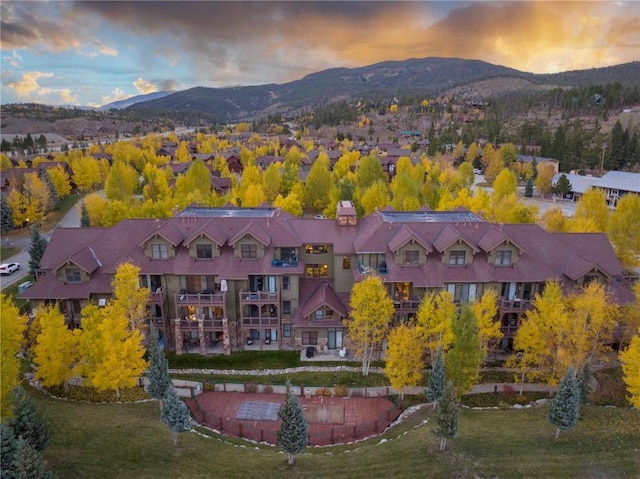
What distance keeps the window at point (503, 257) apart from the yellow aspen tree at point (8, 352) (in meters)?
37.9

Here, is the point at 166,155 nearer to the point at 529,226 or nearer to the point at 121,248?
the point at 121,248

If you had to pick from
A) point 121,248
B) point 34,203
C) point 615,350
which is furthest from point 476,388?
point 34,203

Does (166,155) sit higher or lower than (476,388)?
higher

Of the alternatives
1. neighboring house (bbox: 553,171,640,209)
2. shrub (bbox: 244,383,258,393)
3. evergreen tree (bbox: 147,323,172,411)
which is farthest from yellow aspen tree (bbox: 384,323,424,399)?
neighboring house (bbox: 553,171,640,209)

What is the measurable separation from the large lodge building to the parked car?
831 inches

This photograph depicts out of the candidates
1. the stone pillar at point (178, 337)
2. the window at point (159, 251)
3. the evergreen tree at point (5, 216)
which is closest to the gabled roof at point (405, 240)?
the stone pillar at point (178, 337)

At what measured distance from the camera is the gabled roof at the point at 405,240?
39188 millimetres

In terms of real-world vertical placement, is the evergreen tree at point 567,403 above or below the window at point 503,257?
below

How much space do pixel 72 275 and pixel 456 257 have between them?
3574cm

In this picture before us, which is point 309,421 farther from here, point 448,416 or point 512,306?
point 512,306

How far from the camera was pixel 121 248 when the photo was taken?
41.5 metres

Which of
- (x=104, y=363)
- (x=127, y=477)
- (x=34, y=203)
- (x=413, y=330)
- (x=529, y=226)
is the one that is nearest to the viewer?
A: (x=127, y=477)

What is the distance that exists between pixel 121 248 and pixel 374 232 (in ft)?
80.1

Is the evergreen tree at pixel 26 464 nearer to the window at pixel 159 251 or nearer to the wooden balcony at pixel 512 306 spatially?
the window at pixel 159 251
